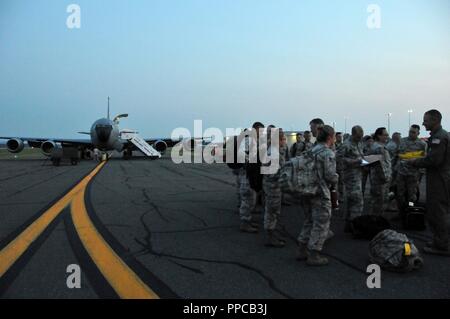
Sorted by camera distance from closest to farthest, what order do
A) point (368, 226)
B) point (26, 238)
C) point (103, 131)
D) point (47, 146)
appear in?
point (26, 238) < point (368, 226) < point (103, 131) < point (47, 146)

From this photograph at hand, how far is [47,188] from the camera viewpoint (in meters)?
12.0

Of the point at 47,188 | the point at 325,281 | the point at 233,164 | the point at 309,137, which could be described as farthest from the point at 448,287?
the point at 47,188

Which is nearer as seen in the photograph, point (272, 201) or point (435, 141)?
point (435, 141)

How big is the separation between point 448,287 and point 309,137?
6261 millimetres

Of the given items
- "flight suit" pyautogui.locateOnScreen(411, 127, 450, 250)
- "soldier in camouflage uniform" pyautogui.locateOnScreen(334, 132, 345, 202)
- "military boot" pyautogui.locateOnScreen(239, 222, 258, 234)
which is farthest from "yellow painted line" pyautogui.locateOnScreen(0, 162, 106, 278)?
"flight suit" pyautogui.locateOnScreen(411, 127, 450, 250)

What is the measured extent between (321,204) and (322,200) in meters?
0.05

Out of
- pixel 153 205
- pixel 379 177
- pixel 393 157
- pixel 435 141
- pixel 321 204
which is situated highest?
pixel 435 141

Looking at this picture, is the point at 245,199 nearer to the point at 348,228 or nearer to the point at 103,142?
the point at 348,228

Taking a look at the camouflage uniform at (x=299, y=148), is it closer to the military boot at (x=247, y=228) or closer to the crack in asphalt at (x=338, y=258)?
the crack in asphalt at (x=338, y=258)

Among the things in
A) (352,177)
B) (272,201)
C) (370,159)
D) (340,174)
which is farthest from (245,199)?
(340,174)

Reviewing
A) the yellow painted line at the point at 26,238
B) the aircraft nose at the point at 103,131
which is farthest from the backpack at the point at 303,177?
the aircraft nose at the point at 103,131

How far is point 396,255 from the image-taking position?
4.28 metres

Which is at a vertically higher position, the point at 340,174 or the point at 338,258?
the point at 340,174
